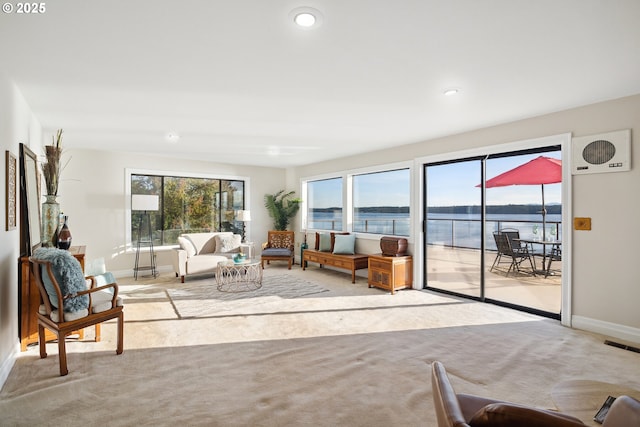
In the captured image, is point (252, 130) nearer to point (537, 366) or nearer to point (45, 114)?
point (45, 114)

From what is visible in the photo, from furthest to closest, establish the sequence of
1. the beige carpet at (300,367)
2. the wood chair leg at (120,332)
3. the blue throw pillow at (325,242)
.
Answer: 1. the blue throw pillow at (325,242)
2. the wood chair leg at (120,332)
3. the beige carpet at (300,367)

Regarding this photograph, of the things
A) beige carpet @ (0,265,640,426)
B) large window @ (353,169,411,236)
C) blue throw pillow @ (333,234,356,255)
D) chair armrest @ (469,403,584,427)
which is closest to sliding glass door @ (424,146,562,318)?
large window @ (353,169,411,236)

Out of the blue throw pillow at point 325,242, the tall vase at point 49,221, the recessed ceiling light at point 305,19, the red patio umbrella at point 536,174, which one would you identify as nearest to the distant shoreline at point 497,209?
the red patio umbrella at point 536,174

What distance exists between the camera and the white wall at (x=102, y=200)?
238 inches

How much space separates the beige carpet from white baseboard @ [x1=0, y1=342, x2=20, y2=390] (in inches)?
2.0

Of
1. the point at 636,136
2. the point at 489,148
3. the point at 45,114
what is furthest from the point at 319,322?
the point at 45,114

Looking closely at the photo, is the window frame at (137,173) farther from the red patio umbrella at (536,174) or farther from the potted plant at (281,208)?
the red patio umbrella at (536,174)

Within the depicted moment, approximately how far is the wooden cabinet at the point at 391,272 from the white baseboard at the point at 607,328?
7.45ft

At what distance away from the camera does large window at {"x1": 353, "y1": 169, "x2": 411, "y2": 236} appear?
19.8 ft

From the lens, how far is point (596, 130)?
358 cm

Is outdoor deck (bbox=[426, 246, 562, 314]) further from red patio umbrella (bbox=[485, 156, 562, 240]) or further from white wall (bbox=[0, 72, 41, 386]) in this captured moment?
white wall (bbox=[0, 72, 41, 386])

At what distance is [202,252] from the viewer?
6.72m

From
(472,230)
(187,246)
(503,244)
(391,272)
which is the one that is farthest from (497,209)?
(187,246)

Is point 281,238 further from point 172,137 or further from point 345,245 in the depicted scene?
point 172,137
